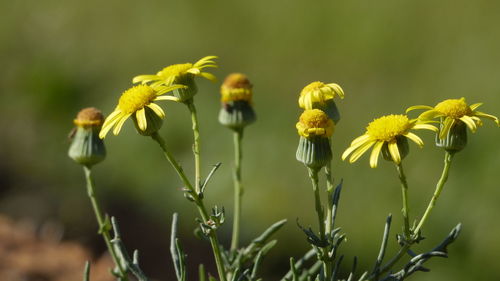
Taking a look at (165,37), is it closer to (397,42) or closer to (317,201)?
(397,42)

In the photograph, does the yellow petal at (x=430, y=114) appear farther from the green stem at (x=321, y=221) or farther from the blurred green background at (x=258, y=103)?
the blurred green background at (x=258, y=103)

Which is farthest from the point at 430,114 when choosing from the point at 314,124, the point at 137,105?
the point at 137,105

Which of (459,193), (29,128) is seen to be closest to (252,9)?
(29,128)

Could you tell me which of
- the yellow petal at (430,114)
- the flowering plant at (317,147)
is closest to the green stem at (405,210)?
the flowering plant at (317,147)

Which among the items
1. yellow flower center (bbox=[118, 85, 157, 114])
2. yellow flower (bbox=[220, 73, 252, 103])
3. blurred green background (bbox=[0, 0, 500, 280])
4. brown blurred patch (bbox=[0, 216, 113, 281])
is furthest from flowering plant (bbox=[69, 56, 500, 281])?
blurred green background (bbox=[0, 0, 500, 280])

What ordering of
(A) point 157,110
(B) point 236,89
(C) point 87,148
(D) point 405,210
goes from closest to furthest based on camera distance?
1. (D) point 405,210
2. (A) point 157,110
3. (C) point 87,148
4. (B) point 236,89

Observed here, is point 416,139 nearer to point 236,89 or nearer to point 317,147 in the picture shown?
point 317,147

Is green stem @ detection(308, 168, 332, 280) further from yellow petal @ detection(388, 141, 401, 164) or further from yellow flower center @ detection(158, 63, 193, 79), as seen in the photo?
yellow flower center @ detection(158, 63, 193, 79)
